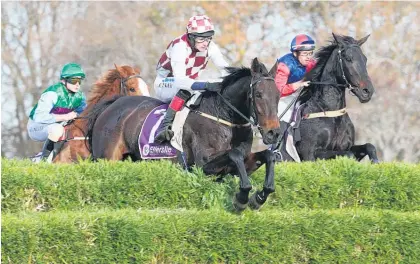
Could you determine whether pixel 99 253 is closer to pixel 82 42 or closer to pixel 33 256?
pixel 33 256

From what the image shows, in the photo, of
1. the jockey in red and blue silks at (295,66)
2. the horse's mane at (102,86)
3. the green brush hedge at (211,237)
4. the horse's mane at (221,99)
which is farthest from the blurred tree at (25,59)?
the green brush hedge at (211,237)

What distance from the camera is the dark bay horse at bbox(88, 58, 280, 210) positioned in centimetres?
829

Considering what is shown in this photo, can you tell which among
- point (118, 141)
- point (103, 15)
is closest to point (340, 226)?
point (118, 141)

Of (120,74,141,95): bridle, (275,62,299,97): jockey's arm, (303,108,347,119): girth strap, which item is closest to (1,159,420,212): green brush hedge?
(303,108,347,119): girth strap

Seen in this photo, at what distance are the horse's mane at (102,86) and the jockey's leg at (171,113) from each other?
10.5 ft

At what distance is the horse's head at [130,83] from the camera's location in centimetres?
1272

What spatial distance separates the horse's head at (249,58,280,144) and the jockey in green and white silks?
3772 mm

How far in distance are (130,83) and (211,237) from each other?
19.1 ft

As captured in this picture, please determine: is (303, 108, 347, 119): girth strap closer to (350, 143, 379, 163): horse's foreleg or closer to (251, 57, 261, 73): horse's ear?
(350, 143, 379, 163): horse's foreleg

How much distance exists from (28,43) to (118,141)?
1529 cm

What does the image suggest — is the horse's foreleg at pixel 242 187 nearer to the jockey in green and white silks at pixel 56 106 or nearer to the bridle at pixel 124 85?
the jockey in green and white silks at pixel 56 106

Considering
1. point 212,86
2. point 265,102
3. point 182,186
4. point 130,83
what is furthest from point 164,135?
point 130,83

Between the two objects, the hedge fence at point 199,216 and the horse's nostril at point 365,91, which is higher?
the horse's nostril at point 365,91

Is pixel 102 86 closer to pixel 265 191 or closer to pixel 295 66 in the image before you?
pixel 295 66
